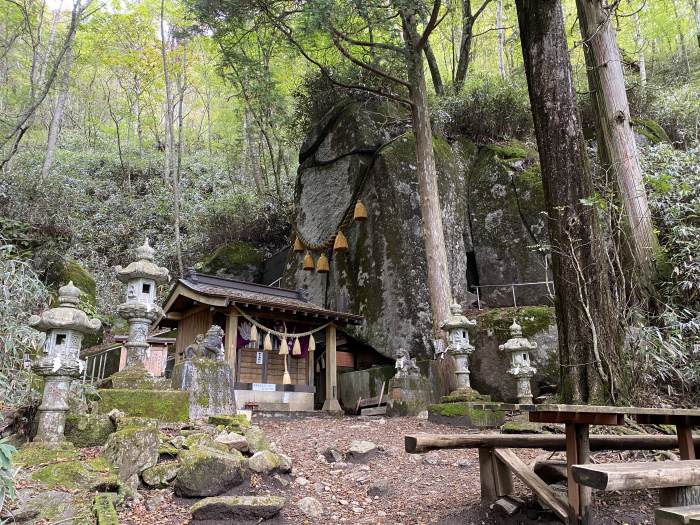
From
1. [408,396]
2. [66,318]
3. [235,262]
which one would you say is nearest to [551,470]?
[66,318]

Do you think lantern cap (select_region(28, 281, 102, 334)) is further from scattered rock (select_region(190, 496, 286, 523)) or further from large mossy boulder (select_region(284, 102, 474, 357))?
large mossy boulder (select_region(284, 102, 474, 357))

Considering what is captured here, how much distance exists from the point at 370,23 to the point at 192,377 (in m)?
9.71

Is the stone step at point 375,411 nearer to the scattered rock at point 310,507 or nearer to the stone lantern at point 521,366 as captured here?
the stone lantern at point 521,366

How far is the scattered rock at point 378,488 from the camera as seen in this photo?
4971 mm

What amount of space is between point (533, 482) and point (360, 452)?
10.1ft

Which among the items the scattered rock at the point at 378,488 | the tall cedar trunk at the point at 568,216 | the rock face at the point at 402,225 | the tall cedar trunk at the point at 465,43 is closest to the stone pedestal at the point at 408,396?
the rock face at the point at 402,225

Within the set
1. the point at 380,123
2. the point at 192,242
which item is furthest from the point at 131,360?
the point at 192,242

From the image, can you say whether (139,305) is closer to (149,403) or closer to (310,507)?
(149,403)

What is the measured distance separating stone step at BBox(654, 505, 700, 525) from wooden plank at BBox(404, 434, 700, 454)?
5.64 ft

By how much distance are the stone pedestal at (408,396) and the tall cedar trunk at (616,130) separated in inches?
196

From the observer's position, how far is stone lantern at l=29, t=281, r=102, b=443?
4941 mm

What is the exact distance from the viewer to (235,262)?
1950 centimetres

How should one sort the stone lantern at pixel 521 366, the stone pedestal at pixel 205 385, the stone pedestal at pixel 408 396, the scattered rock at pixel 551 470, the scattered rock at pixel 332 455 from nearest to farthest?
the scattered rock at pixel 551 470
the scattered rock at pixel 332 455
the stone pedestal at pixel 205 385
the stone lantern at pixel 521 366
the stone pedestal at pixel 408 396

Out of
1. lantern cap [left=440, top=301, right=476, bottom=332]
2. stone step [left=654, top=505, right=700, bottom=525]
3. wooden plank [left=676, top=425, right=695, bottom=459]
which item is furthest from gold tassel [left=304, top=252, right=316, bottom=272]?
stone step [left=654, top=505, right=700, bottom=525]
